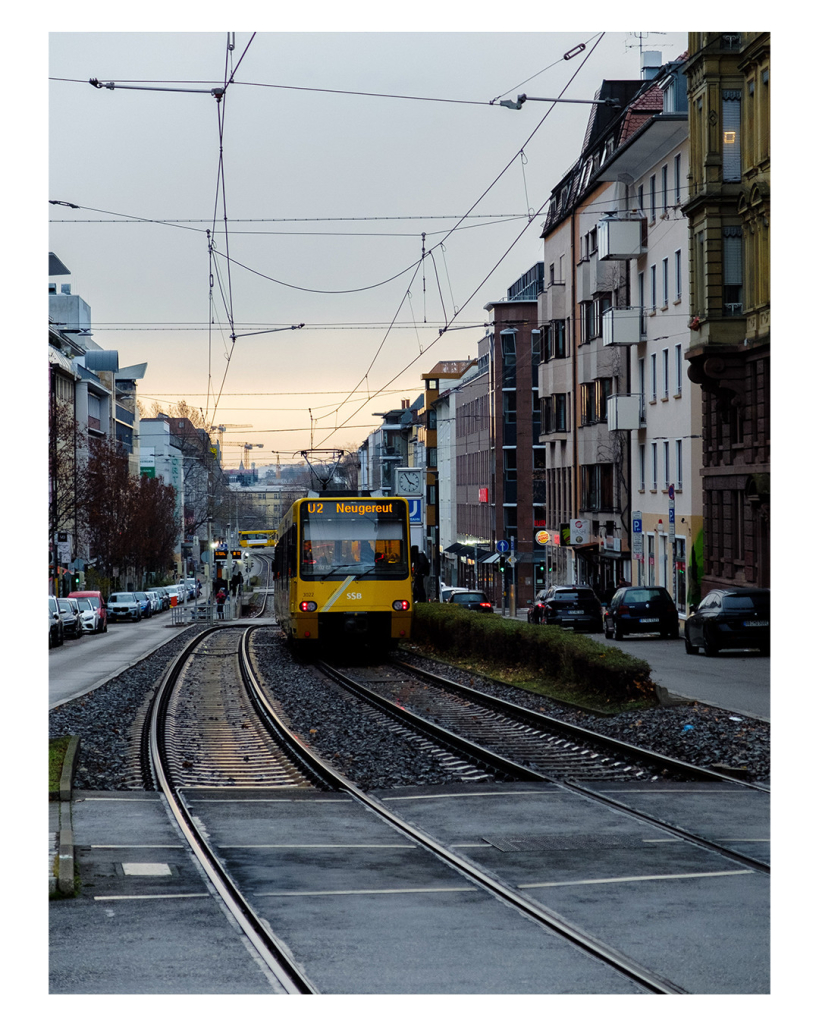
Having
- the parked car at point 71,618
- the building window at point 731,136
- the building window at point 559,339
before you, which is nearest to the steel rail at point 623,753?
the building window at point 731,136

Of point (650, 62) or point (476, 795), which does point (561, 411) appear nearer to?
point (650, 62)

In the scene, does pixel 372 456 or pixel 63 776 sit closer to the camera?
pixel 63 776

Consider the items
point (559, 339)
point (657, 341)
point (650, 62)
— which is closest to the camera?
point (657, 341)

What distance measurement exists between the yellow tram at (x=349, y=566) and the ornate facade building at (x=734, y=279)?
12.6 m

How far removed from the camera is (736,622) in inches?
1223

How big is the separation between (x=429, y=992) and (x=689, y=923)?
1.93 metres

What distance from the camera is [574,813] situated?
12000 mm

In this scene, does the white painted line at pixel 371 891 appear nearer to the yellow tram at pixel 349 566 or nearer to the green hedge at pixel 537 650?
the green hedge at pixel 537 650

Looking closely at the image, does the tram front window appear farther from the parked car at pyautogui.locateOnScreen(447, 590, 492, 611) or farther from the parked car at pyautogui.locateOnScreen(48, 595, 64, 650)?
the parked car at pyautogui.locateOnScreen(447, 590, 492, 611)

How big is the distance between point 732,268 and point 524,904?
33.7 meters

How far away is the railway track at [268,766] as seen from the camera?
729 cm

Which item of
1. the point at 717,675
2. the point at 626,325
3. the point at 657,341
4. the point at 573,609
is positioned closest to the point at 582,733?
the point at 717,675
